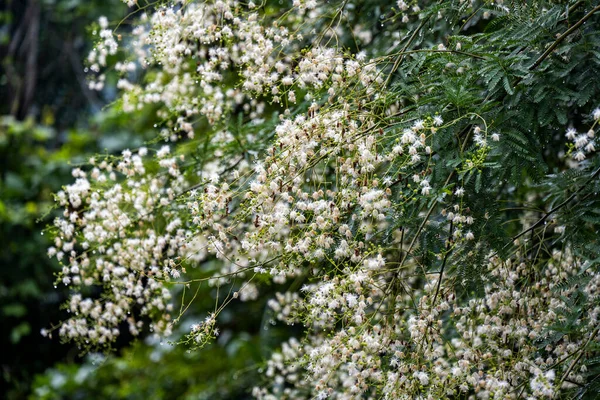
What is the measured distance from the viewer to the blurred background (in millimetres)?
→ 5752

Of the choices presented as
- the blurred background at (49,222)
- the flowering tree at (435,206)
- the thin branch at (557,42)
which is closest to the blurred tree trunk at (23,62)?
the blurred background at (49,222)

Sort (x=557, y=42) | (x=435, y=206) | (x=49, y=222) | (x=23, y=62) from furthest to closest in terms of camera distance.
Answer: (x=23, y=62) < (x=49, y=222) < (x=435, y=206) < (x=557, y=42)

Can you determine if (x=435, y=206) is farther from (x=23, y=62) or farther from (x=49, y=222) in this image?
(x=23, y=62)

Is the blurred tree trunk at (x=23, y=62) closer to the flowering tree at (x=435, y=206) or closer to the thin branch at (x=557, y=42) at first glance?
the flowering tree at (x=435, y=206)

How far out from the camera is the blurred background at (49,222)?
5.75 metres

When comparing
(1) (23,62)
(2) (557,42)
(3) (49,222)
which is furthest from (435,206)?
(1) (23,62)

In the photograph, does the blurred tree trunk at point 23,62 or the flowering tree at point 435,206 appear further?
the blurred tree trunk at point 23,62

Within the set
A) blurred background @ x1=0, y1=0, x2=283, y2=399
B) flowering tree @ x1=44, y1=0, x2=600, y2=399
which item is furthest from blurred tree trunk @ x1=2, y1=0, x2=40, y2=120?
flowering tree @ x1=44, y1=0, x2=600, y2=399

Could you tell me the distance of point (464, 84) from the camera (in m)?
2.35

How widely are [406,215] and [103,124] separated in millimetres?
5144

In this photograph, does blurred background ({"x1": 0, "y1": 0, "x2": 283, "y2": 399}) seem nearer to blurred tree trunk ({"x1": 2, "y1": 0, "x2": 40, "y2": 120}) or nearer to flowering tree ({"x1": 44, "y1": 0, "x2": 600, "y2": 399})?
blurred tree trunk ({"x1": 2, "y1": 0, "x2": 40, "y2": 120})

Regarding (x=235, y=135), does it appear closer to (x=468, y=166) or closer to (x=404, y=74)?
(x=404, y=74)

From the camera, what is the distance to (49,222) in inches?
246

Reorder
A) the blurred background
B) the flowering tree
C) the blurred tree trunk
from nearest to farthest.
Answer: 1. the flowering tree
2. the blurred background
3. the blurred tree trunk
